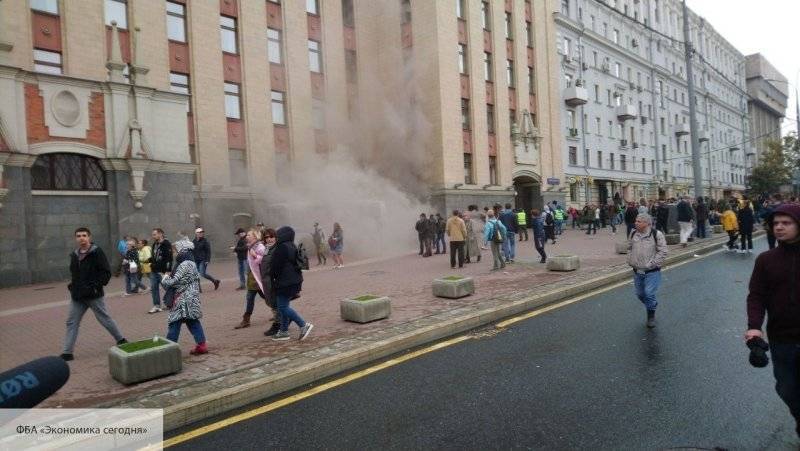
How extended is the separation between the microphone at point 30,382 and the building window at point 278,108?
22980 millimetres

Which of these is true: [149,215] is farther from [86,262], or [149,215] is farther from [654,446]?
[654,446]

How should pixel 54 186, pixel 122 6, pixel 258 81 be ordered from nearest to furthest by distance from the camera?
pixel 54 186 → pixel 122 6 → pixel 258 81

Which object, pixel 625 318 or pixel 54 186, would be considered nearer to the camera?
pixel 625 318

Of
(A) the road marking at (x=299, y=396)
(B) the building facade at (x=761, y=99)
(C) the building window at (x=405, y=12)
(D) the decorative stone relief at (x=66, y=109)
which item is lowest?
(A) the road marking at (x=299, y=396)

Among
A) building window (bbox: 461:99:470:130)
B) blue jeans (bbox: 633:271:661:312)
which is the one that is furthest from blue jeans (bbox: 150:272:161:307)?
building window (bbox: 461:99:470:130)

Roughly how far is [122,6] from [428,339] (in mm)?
19842

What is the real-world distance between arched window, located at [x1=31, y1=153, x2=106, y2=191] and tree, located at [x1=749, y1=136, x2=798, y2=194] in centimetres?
5763

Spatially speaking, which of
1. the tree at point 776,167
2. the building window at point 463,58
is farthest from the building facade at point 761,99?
the building window at point 463,58

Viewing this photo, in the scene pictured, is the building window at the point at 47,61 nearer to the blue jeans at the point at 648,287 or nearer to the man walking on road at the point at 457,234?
the man walking on road at the point at 457,234

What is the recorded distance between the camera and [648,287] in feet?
21.1

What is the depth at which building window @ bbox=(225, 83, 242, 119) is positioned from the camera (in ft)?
72.7

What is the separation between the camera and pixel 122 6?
19.0 meters

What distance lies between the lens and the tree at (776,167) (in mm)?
49469

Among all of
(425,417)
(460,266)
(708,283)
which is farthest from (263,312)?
(708,283)
